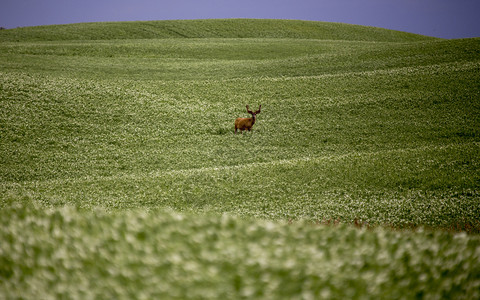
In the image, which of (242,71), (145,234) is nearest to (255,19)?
(242,71)

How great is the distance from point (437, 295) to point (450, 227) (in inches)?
485

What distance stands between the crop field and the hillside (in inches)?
710

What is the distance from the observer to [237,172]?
2211 cm

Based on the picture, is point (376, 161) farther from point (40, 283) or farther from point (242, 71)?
point (242, 71)

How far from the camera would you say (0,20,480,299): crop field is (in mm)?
5055

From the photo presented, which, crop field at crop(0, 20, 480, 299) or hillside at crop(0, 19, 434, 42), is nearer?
crop field at crop(0, 20, 480, 299)

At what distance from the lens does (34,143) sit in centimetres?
2678

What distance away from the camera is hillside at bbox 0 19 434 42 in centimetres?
7675

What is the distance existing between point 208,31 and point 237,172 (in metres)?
72.3

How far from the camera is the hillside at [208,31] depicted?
7675 centimetres

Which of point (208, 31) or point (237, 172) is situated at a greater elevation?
point (208, 31)

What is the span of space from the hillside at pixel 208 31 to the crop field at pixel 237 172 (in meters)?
18.0

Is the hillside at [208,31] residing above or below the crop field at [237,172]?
above

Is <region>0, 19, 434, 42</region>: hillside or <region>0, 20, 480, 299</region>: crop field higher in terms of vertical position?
<region>0, 19, 434, 42</region>: hillside
